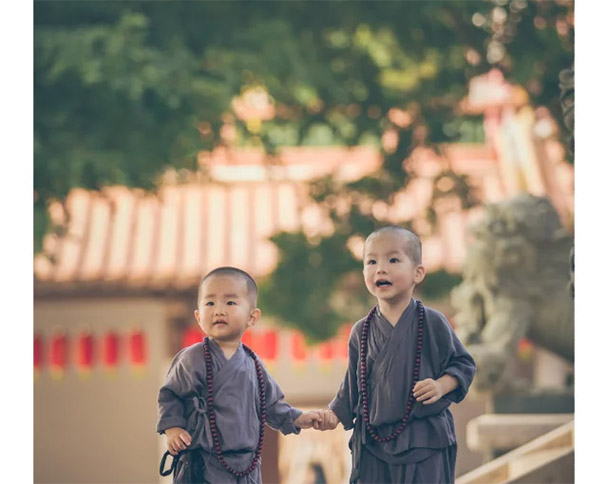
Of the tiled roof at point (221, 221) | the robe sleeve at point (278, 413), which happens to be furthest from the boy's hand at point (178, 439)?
the tiled roof at point (221, 221)

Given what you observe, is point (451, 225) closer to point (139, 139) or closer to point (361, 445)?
point (139, 139)

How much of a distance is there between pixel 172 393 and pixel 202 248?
6199mm

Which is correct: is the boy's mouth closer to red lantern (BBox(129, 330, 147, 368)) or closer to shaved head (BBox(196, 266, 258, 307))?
shaved head (BBox(196, 266, 258, 307))

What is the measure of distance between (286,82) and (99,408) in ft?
12.5

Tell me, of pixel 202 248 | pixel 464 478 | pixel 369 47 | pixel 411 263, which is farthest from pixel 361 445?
pixel 202 248

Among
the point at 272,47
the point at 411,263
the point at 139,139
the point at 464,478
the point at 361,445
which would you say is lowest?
the point at 464,478

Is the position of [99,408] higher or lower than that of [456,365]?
lower

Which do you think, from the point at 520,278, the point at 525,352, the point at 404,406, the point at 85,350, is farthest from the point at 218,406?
the point at 525,352

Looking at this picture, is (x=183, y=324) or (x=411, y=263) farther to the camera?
(x=183, y=324)

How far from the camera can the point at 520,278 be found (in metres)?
5.77

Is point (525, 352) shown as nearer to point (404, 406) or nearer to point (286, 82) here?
point (286, 82)

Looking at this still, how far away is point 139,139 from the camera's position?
238 inches

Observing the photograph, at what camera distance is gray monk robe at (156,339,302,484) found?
2.63 meters

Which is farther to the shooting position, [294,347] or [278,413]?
[294,347]
